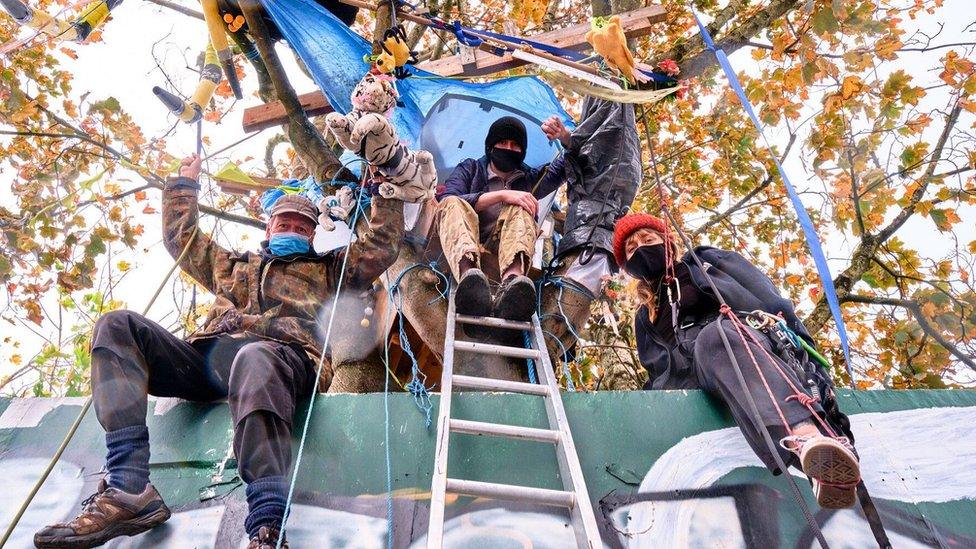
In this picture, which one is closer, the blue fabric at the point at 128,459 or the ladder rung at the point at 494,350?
the blue fabric at the point at 128,459

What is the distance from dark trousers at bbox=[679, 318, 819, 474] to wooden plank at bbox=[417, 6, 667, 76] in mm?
2602

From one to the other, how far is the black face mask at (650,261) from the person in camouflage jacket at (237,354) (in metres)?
1.32

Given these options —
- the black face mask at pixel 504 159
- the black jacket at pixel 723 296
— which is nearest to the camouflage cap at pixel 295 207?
the black face mask at pixel 504 159

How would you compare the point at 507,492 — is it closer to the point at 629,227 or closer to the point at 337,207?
the point at 629,227

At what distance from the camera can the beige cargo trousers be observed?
3574 millimetres

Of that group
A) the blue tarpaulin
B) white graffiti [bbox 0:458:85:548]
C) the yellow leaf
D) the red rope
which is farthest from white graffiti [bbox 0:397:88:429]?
the yellow leaf

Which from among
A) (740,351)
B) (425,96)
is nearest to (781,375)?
(740,351)

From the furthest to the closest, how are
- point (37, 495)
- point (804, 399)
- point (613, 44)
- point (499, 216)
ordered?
point (499, 216)
point (613, 44)
point (37, 495)
point (804, 399)

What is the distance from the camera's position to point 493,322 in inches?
137

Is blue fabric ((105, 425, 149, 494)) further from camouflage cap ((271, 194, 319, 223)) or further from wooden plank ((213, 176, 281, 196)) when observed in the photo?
wooden plank ((213, 176, 281, 196))

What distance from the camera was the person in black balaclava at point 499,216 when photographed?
11.2 ft

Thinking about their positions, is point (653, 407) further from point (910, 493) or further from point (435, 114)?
point (435, 114)

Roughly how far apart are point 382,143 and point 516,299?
1.06m

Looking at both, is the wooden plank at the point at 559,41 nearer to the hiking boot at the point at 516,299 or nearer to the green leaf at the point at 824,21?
the green leaf at the point at 824,21
